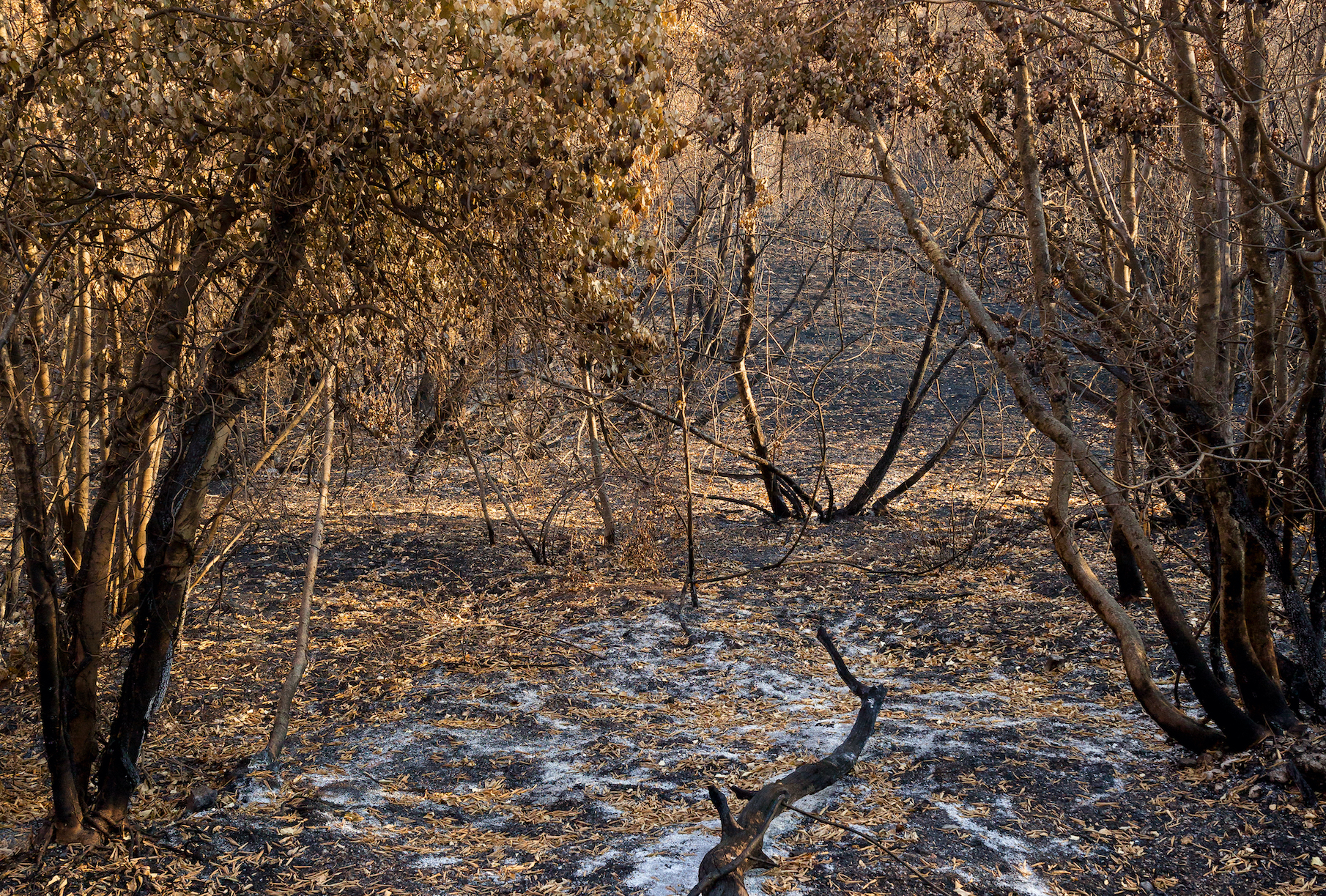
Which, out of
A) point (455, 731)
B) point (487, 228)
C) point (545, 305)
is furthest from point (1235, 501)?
point (455, 731)

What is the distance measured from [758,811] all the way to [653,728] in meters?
1.86

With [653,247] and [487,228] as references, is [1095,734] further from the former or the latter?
[487,228]

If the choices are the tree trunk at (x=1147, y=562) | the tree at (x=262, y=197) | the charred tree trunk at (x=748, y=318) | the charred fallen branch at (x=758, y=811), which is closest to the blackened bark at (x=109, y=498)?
the tree at (x=262, y=197)

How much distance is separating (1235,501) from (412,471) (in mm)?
7566

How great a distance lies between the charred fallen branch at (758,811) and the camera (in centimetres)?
367

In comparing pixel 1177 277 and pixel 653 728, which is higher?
pixel 1177 277

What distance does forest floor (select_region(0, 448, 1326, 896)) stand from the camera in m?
4.11

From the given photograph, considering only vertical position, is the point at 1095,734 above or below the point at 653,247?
below

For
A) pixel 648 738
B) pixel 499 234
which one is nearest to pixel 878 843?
pixel 648 738

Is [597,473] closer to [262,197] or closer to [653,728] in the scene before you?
[653,728]

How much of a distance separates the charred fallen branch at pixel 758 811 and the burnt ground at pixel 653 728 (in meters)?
0.10

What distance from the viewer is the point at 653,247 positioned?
3828 mm

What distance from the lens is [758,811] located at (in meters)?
4.09

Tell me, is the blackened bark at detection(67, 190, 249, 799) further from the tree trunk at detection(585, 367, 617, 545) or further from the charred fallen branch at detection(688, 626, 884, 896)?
the tree trunk at detection(585, 367, 617, 545)
